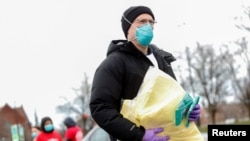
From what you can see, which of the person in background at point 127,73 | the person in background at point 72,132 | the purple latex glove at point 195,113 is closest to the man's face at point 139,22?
the person in background at point 127,73

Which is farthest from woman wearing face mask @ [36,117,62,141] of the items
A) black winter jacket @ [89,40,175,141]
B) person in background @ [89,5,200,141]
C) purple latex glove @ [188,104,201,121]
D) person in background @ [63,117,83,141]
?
purple latex glove @ [188,104,201,121]

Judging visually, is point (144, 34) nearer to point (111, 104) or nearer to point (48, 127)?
point (111, 104)

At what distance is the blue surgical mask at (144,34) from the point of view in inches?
127

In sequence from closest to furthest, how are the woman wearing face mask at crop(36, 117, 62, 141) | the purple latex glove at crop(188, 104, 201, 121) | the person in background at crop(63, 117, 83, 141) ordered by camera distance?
the purple latex glove at crop(188, 104, 201, 121)
the woman wearing face mask at crop(36, 117, 62, 141)
the person in background at crop(63, 117, 83, 141)

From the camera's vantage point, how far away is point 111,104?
3.04 m

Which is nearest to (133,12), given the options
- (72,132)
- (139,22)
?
(139,22)

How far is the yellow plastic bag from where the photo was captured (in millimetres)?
2928

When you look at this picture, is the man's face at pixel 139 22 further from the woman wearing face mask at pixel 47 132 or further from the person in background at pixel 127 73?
the woman wearing face mask at pixel 47 132

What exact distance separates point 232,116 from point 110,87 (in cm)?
9046

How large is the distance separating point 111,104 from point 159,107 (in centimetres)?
28

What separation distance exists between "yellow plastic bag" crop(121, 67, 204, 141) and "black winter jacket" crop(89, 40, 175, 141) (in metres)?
0.05

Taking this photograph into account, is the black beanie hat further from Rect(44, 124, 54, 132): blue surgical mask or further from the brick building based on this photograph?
the brick building

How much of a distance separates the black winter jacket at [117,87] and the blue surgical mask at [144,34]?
62 mm

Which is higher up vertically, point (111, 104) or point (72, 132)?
point (111, 104)
